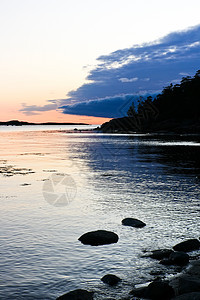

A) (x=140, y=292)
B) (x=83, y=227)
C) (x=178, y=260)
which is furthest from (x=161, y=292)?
(x=83, y=227)

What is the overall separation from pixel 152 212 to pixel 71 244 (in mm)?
7163

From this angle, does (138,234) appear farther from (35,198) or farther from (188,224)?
(35,198)

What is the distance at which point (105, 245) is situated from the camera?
1574cm

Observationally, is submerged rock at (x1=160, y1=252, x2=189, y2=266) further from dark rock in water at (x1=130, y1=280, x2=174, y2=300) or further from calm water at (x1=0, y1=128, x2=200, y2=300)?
dark rock in water at (x1=130, y1=280, x2=174, y2=300)

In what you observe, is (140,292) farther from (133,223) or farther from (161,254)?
(133,223)

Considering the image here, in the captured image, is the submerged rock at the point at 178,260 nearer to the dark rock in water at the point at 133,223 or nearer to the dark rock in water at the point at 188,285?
the dark rock in water at the point at 188,285

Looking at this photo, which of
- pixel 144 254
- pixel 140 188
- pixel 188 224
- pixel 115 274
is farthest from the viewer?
pixel 140 188

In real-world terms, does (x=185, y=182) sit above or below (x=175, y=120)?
below

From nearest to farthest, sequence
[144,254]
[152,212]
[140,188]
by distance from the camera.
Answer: [144,254] < [152,212] < [140,188]

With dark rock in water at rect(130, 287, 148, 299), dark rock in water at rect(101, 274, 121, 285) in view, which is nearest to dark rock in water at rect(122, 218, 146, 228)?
dark rock in water at rect(101, 274, 121, 285)

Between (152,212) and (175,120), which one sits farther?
(175,120)

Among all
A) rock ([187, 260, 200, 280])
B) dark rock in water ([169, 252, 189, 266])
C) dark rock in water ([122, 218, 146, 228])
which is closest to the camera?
rock ([187, 260, 200, 280])

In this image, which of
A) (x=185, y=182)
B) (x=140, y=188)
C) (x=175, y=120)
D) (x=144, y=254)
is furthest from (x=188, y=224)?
(x=175, y=120)

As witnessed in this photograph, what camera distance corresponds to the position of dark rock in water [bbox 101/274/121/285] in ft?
39.1
